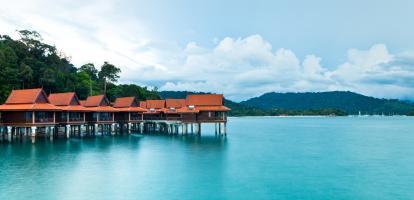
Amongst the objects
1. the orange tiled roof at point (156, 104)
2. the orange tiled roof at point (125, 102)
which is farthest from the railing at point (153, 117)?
the orange tiled roof at point (125, 102)

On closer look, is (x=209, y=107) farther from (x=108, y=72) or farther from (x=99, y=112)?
(x=108, y=72)

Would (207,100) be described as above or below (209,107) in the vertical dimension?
above

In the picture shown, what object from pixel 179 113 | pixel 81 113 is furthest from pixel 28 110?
pixel 179 113

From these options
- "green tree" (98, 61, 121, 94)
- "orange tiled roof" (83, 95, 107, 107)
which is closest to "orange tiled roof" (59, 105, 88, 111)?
"orange tiled roof" (83, 95, 107, 107)

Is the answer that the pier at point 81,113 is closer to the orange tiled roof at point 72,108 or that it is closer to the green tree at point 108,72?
the orange tiled roof at point 72,108

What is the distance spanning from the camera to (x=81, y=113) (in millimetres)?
51156

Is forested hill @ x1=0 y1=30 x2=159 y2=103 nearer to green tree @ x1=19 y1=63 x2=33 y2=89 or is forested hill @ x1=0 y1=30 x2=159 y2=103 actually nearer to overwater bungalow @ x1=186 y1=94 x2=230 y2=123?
green tree @ x1=19 y1=63 x2=33 y2=89

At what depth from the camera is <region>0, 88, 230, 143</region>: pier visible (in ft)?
141

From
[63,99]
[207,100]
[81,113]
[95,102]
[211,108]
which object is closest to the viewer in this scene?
[63,99]

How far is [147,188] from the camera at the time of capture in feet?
73.6

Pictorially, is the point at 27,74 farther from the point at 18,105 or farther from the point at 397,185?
the point at 397,185

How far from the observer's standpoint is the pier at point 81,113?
4300cm

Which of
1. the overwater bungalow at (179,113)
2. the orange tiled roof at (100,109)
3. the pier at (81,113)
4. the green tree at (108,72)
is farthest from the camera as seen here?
the green tree at (108,72)

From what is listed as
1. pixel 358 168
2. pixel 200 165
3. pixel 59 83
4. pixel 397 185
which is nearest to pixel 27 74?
pixel 59 83
